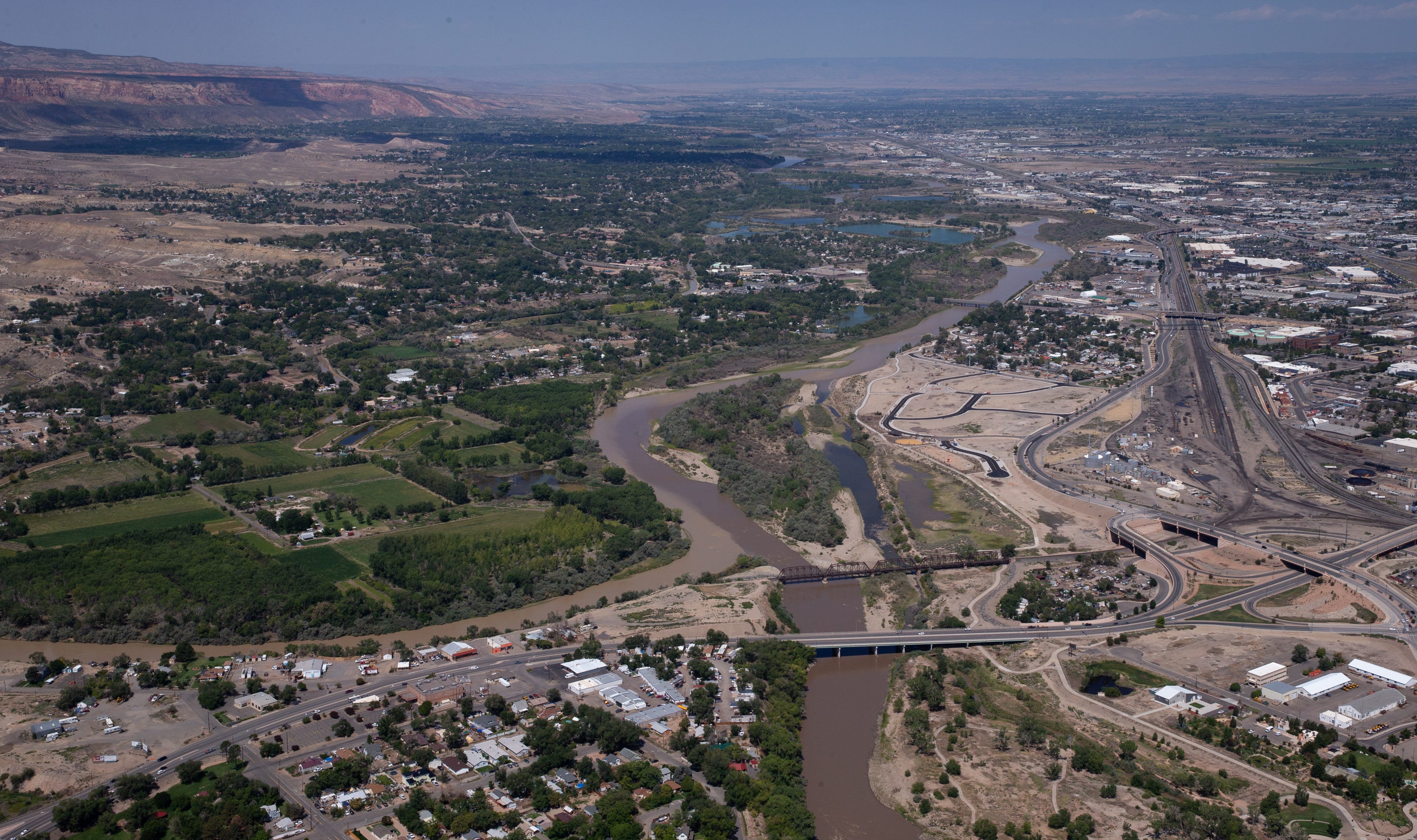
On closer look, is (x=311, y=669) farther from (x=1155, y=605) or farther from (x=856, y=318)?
(x=856, y=318)

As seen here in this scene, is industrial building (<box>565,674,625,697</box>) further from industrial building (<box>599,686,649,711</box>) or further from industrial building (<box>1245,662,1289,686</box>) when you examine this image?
industrial building (<box>1245,662,1289,686</box>)

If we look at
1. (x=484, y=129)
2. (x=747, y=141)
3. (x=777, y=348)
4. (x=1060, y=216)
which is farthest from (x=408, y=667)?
(x=484, y=129)

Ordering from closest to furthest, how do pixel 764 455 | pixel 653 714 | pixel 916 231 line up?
pixel 653 714 → pixel 764 455 → pixel 916 231

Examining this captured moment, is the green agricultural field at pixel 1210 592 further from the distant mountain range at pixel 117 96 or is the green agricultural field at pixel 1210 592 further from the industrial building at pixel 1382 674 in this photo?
the distant mountain range at pixel 117 96

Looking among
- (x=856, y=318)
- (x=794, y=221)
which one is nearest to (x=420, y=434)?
(x=856, y=318)

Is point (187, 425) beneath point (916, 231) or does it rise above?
beneath
